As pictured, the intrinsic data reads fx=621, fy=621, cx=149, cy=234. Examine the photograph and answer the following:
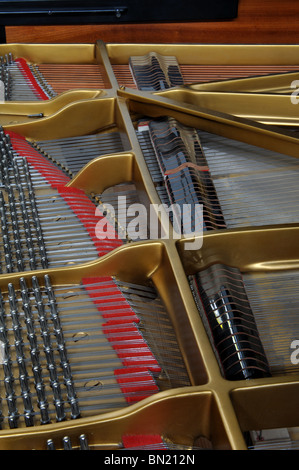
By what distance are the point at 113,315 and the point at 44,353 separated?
0.30 m

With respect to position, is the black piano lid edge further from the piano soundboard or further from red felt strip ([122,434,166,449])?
red felt strip ([122,434,166,449])

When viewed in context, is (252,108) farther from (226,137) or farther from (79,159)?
(79,159)

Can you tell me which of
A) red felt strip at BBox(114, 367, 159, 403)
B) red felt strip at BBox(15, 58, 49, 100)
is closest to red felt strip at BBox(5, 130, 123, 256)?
red felt strip at BBox(15, 58, 49, 100)

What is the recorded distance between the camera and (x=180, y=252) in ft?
6.90

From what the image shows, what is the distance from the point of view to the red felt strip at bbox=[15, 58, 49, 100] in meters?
3.35

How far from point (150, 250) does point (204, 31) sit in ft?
6.97

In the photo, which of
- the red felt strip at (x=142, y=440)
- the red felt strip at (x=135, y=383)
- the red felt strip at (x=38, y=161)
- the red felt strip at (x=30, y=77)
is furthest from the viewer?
the red felt strip at (x=30, y=77)

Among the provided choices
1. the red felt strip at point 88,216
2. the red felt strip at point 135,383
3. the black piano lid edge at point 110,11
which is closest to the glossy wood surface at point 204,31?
the black piano lid edge at point 110,11

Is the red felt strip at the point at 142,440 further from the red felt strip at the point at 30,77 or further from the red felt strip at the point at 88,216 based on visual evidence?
the red felt strip at the point at 30,77

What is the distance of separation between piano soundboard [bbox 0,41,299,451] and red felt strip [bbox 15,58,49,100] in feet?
0.04

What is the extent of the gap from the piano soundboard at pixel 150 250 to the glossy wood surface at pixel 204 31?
246 millimetres

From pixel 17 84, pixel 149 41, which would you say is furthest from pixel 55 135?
pixel 149 41

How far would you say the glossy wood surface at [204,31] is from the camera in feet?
12.0
